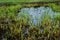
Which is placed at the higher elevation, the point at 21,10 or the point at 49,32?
the point at 21,10

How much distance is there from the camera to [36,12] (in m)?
1.75

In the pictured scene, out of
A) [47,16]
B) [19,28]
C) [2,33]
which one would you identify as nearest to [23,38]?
[19,28]

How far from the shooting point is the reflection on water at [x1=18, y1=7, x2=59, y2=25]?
1695 mm

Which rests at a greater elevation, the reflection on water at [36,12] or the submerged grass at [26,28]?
the reflection on water at [36,12]

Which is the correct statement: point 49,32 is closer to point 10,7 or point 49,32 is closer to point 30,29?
point 30,29

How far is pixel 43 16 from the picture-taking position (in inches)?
67.0

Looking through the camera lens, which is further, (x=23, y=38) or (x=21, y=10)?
(x=21, y=10)

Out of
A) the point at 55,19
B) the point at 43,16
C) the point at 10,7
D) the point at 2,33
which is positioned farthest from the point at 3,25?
the point at 55,19

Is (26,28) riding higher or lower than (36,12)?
lower

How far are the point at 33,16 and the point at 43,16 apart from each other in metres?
0.10

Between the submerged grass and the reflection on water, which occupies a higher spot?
the reflection on water

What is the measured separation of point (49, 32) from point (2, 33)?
1.48 feet

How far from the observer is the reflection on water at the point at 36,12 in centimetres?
170

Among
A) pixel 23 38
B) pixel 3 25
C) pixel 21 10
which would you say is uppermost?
pixel 21 10
